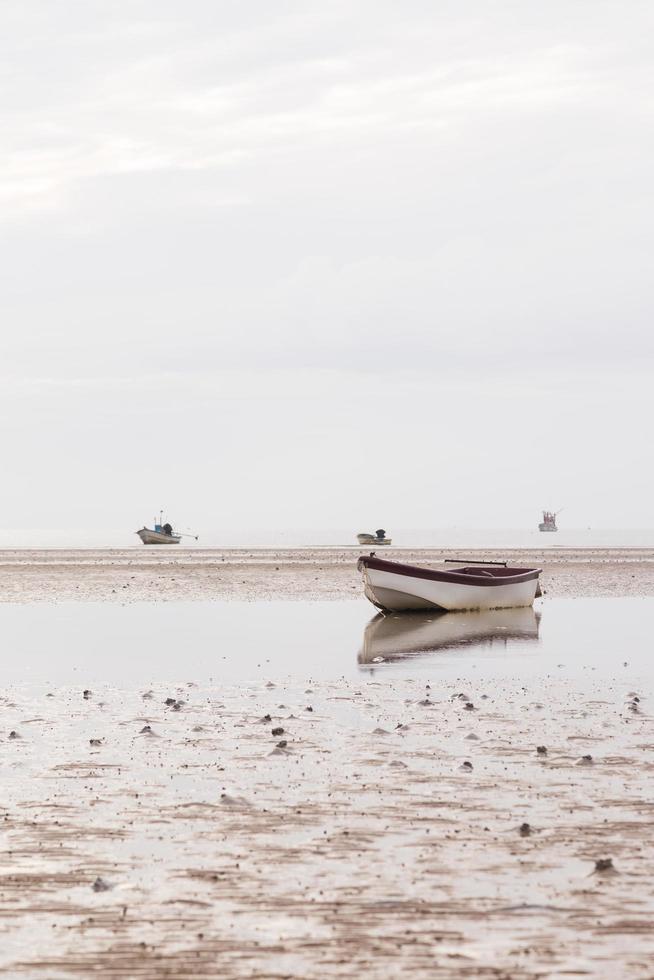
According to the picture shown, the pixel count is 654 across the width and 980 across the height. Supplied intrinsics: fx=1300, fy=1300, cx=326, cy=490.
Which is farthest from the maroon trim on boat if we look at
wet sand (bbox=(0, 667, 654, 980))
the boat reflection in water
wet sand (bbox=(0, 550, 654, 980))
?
wet sand (bbox=(0, 667, 654, 980))

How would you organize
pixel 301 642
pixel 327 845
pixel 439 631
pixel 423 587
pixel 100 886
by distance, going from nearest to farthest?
pixel 100 886 → pixel 327 845 → pixel 301 642 → pixel 439 631 → pixel 423 587

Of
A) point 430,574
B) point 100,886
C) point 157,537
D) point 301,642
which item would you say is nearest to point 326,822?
point 100,886

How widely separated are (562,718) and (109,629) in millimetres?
19219

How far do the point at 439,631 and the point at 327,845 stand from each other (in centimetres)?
2463

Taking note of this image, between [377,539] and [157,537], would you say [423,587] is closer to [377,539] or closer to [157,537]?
[377,539]

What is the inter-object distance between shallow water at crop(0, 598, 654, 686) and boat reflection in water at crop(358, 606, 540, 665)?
0.10 feet

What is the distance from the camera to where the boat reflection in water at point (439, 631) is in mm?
29797

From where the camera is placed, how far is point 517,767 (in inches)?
560

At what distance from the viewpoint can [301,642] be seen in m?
31.2

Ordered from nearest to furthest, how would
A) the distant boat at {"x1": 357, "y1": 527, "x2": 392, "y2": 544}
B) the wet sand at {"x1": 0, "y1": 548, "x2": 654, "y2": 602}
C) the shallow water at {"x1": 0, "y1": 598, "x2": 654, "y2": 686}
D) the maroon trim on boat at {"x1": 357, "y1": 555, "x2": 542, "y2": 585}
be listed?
the shallow water at {"x1": 0, "y1": 598, "x2": 654, "y2": 686}, the maroon trim on boat at {"x1": 357, "y1": 555, "x2": 542, "y2": 585}, the wet sand at {"x1": 0, "y1": 548, "x2": 654, "y2": 602}, the distant boat at {"x1": 357, "y1": 527, "x2": 392, "y2": 544}

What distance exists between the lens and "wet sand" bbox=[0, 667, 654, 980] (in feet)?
26.1

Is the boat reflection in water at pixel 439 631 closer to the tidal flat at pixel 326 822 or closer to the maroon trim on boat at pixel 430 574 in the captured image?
the maroon trim on boat at pixel 430 574

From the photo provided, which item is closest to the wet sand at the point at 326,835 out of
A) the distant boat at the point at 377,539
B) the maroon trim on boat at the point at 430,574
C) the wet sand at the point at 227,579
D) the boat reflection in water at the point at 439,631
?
the boat reflection in water at the point at 439,631

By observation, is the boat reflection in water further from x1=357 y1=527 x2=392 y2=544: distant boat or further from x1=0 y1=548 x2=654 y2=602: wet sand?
x1=357 y1=527 x2=392 y2=544: distant boat
